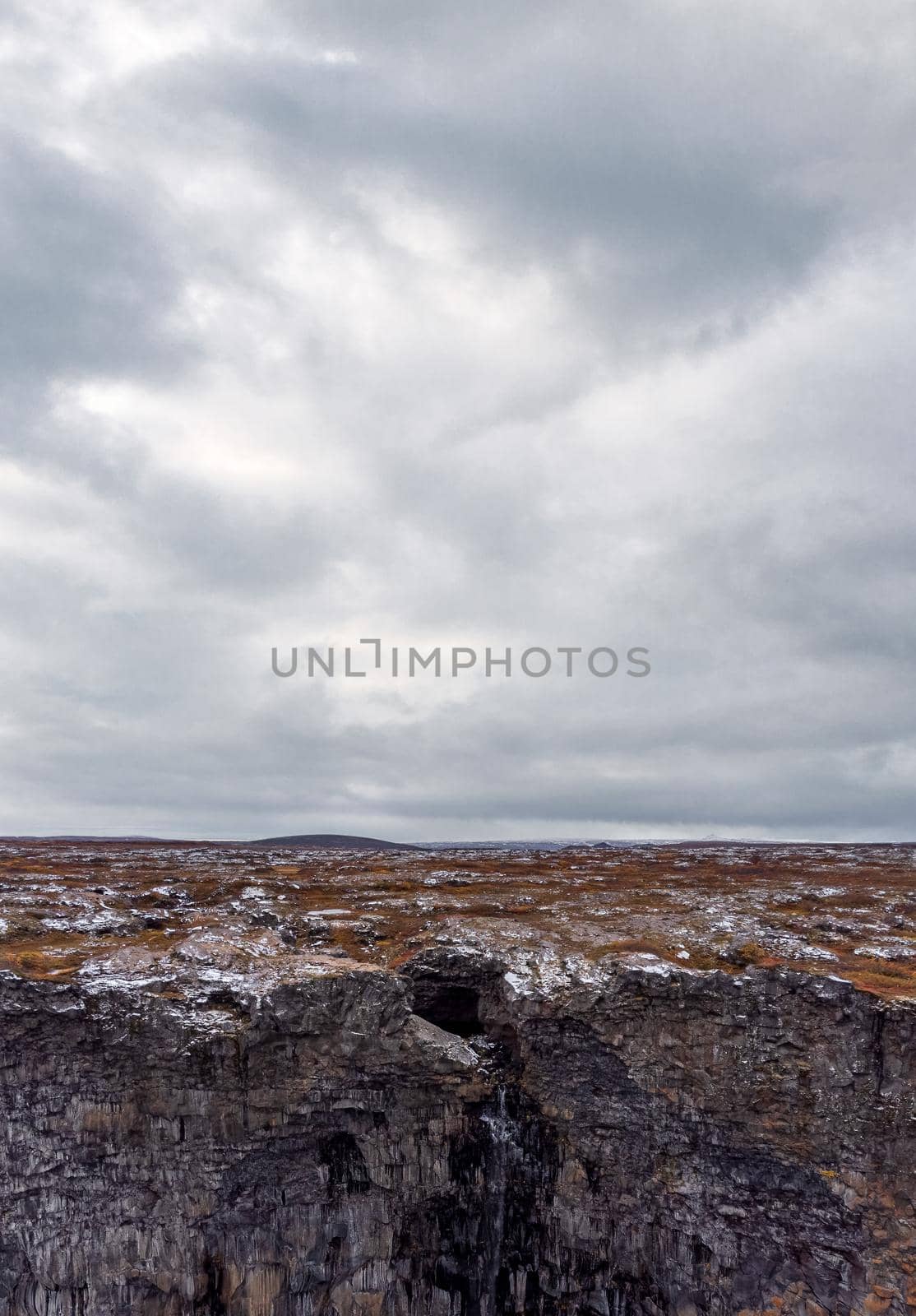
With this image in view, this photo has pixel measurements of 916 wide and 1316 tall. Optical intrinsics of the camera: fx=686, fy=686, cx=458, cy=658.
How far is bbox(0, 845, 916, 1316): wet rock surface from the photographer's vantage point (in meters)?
34.6

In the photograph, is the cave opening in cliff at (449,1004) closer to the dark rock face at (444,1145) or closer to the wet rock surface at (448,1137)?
the wet rock surface at (448,1137)

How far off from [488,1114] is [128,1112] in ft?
64.7

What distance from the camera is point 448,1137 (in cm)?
3878

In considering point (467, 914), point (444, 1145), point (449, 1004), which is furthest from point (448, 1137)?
point (467, 914)

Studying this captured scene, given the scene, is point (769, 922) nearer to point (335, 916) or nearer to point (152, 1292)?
point (335, 916)

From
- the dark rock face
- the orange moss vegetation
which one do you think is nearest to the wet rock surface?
the dark rock face

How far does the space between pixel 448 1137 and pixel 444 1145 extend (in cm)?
56

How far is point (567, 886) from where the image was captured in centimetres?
7569

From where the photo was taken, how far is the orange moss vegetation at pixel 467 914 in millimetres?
41844

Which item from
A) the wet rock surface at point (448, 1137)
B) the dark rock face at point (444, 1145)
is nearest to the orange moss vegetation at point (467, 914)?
the wet rock surface at point (448, 1137)

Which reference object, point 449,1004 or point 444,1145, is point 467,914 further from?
point 444,1145

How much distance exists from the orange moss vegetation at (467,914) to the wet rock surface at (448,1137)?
1523mm

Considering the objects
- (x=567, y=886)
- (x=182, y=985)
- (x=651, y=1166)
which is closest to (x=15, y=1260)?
(x=182, y=985)

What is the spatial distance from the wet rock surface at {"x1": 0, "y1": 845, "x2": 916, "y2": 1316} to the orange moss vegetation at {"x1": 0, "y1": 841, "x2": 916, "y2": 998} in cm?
152
